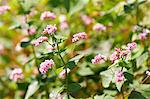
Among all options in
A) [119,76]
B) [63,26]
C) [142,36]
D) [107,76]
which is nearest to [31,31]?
[63,26]

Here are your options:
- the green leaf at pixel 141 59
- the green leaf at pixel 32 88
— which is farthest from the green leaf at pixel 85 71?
the green leaf at pixel 141 59

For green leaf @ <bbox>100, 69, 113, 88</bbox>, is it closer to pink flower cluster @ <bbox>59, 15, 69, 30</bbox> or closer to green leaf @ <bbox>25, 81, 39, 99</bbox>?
green leaf @ <bbox>25, 81, 39, 99</bbox>

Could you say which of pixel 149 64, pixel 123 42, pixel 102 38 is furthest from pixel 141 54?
pixel 102 38

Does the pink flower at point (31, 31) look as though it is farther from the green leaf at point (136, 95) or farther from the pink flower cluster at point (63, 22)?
the green leaf at point (136, 95)

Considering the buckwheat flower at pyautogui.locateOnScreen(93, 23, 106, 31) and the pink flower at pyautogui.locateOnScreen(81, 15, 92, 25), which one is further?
the pink flower at pyautogui.locateOnScreen(81, 15, 92, 25)

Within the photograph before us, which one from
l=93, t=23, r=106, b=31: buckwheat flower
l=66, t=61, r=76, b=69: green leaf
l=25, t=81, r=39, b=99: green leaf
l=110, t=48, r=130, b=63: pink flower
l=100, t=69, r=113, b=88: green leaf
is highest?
l=93, t=23, r=106, b=31: buckwheat flower

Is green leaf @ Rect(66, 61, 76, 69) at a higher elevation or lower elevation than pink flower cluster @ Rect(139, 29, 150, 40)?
lower

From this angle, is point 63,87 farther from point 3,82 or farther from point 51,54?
point 3,82

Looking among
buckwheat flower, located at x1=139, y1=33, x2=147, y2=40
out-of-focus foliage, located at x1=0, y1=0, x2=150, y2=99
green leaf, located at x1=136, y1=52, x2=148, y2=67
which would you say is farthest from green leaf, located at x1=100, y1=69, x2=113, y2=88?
buckwheat flower, located at x1=139, y1=33, x2=147, y2=40

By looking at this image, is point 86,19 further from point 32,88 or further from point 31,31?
point 32,88
